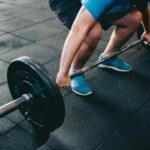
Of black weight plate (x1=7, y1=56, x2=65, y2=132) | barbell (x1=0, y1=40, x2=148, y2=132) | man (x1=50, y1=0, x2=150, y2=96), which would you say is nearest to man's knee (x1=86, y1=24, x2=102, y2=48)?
man (x1=50, y1=0, x2=150, y2=96)

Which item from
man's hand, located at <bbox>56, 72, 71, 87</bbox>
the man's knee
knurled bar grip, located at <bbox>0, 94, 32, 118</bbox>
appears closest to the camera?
knurled bar grip, located at <bbox>0, 94, 32, 118</bbox>

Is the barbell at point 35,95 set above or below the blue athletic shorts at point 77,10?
below

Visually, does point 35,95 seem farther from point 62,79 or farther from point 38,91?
point 62,79

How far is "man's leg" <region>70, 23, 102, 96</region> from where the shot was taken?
7.21ft

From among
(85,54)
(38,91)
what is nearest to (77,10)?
(85,54)

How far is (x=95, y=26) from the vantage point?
2191mm

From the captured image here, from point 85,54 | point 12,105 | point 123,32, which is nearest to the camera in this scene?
point 12,105

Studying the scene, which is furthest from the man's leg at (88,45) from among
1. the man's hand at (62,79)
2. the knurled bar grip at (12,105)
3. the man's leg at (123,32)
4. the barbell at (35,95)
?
the knurled bar grip at (12,105)

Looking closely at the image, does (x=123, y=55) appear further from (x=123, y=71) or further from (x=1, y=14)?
(x=1, y=14)

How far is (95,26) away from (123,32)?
0.36 meters

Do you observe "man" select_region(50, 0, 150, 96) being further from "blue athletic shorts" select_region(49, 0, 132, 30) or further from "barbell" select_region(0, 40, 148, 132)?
"barbell" select_region(0, 40, 148, 132)

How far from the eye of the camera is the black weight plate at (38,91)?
1.66 metres

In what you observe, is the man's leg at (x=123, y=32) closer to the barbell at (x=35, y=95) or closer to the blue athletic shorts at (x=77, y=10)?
the blue athletic shorts at (x=77, y=10)

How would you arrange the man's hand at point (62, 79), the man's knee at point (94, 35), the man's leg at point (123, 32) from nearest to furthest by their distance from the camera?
the man's hand at point (62, 79) < the man's knee at point (94, 35) < the man's leg at point (123, 32)
